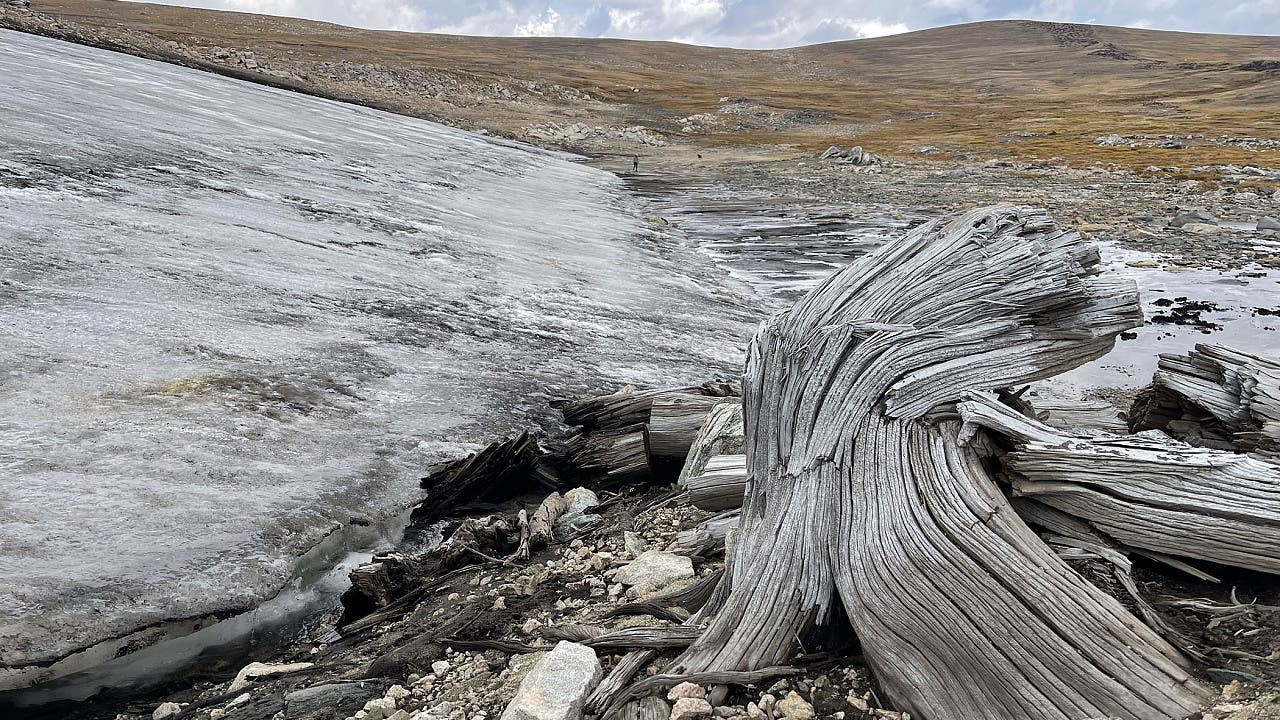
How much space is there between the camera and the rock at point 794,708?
3156 mm

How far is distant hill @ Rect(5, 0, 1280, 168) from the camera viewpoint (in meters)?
50.1

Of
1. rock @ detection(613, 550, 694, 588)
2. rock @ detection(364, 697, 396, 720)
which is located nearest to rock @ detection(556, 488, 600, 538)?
rock @ detection(613, 550, 694, 588)

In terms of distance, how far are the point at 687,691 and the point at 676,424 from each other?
365 cm

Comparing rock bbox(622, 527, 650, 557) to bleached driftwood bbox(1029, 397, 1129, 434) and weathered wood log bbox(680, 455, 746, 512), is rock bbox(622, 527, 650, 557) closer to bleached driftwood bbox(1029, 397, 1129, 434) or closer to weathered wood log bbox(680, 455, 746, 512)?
weathered wood log bbox(680, 455, 746, 512)

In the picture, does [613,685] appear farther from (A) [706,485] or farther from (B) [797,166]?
(B) [797,166]

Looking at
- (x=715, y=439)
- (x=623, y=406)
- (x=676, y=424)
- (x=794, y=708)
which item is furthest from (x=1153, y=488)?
(x=623, y=406)

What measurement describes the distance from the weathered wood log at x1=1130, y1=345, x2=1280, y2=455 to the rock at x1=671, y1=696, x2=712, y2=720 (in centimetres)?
275

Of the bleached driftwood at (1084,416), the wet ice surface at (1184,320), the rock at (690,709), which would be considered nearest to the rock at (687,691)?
the rock at (690,709)

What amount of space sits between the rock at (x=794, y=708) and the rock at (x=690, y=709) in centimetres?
26

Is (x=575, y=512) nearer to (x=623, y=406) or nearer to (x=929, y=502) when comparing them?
(x=623, y=406)

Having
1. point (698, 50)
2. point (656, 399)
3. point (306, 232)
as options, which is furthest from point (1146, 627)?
point (698, 50)

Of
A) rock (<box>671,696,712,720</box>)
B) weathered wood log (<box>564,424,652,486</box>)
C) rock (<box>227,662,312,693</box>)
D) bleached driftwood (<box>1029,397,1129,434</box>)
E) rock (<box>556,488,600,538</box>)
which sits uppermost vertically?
bleached driftwood (<box>1029,397,1129,434</box>)

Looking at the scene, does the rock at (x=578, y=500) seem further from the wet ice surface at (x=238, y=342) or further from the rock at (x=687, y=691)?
the rock at (x=687, y=691)

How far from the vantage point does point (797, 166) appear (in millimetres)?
40125
